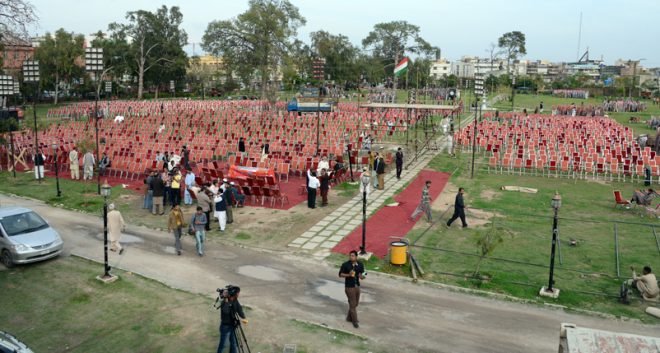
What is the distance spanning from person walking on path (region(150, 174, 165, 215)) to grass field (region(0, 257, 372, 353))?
551 cm

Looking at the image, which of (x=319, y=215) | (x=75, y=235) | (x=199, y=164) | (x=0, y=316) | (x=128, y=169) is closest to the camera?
(x=0, y=316)

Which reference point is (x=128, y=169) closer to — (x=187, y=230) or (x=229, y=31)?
(x=187, y=230)

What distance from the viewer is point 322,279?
12641 millimetres

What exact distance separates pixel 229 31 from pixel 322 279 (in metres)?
52.1

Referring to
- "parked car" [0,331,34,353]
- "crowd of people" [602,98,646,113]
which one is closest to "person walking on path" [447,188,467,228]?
"parked car" [0,331,34,353]

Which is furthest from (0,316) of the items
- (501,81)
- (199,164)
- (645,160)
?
(501,81)

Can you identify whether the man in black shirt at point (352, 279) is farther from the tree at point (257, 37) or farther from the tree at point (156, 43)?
the tree at point (156, 43)

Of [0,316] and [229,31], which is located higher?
[229,31]

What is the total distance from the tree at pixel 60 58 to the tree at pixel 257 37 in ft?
69.8

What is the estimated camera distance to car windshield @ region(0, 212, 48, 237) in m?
13.6

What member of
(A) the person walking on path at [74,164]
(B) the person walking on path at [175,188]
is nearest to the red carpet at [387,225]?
(B) the person walking on path at [175,188]

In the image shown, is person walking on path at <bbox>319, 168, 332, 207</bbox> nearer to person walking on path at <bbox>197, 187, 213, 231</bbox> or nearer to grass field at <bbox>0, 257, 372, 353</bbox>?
person walking on path at <bbox>197, 187, 213, 231</bbox>

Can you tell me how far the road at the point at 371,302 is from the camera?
32.0ft

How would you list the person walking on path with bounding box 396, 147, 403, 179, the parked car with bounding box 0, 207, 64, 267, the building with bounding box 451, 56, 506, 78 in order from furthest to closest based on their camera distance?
the building with bounding box 451, 56, 506, 78 < the person walking on path with bounding box 396, 147, 403, 179 < the parked car with bounding box 0, 207, 64, 267
